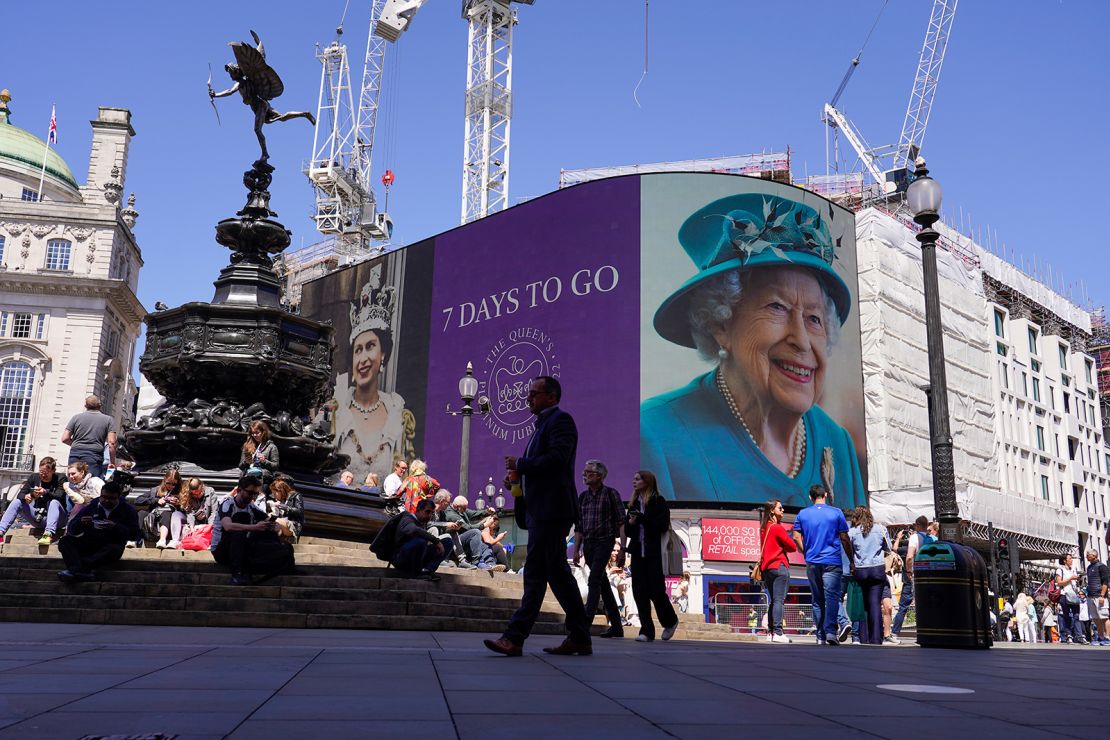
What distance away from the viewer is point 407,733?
3.09 meters

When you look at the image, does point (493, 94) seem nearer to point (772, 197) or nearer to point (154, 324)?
point (772, 197)

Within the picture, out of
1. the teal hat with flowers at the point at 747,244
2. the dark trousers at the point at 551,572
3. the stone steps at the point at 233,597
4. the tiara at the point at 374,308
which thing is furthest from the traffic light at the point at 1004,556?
the tiara at the point at 374,308

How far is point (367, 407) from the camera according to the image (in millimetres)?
48750

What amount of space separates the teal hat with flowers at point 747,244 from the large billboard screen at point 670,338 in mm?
63

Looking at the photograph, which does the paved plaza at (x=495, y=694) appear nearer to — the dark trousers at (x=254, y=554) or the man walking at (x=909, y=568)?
the dark trousers at (x=254, y=554)

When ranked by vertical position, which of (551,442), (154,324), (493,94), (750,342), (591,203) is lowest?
(551,442)

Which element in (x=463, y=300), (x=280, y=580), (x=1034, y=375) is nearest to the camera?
(x=280, y=580)

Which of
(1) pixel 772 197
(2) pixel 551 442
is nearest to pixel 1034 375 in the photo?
(1) pixel 772 197

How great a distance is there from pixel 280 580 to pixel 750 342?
3127 cm

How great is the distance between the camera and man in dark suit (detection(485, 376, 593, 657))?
20.7ft

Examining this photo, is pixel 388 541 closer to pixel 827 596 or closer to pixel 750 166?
pixel 827 596

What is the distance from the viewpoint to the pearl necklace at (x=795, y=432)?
3884 cm

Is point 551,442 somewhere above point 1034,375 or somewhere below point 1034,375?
below

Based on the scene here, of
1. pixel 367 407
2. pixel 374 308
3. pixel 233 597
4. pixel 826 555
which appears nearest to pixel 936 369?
pixel 826 555
